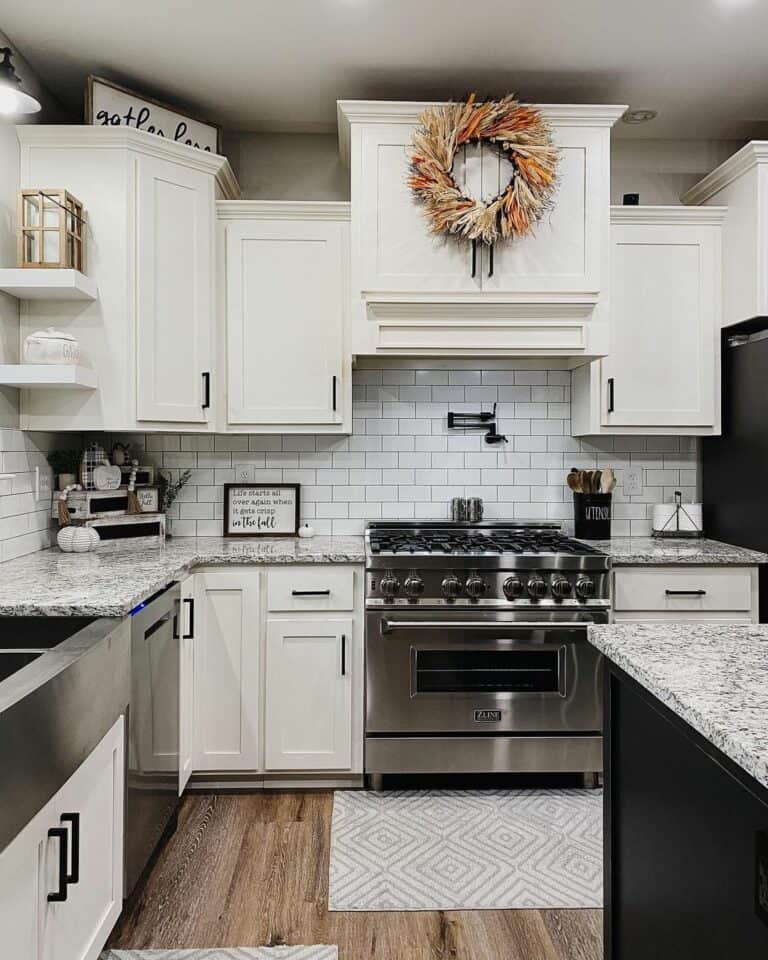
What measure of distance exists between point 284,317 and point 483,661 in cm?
166

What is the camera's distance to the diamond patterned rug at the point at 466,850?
2.27m

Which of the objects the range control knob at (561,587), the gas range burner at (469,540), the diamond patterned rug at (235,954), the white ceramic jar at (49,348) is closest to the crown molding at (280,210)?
the white ceramic jar at (49,348)

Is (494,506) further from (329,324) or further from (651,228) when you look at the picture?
(651,228)

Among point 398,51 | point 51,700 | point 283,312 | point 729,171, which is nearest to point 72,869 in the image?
point 51,700

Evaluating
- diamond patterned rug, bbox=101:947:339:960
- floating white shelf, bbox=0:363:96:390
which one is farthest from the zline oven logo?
floating white shelf, bbox=0:363:96:390

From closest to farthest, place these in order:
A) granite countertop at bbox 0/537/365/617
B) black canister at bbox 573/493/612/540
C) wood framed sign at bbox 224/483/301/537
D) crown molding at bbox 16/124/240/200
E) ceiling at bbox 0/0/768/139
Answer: granite countertop at bbox 0/537/365/617, ceiling at bbox 0/0/768/139, crown molding at bbox 16/124/240/200, black canister at bbox 573/493/612/540, wood framed sign at bbox 224/483/301/537

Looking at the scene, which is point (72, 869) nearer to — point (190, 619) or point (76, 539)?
point (190, 619)

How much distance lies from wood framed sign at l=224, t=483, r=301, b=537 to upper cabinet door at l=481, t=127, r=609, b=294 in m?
1.36

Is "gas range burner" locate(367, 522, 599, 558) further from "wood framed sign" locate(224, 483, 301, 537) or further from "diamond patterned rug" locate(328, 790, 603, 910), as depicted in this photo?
"diamond patterned rug" locate(328, 790, 603, 910)

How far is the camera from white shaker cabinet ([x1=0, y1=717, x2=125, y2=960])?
52.7 inches

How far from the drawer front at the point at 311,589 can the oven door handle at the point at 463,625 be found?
18 cm

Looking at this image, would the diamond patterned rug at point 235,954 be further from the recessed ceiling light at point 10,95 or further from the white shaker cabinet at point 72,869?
the recessed ceiling light at point 10,95

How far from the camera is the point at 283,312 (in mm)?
3184

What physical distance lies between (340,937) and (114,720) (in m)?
0.89
